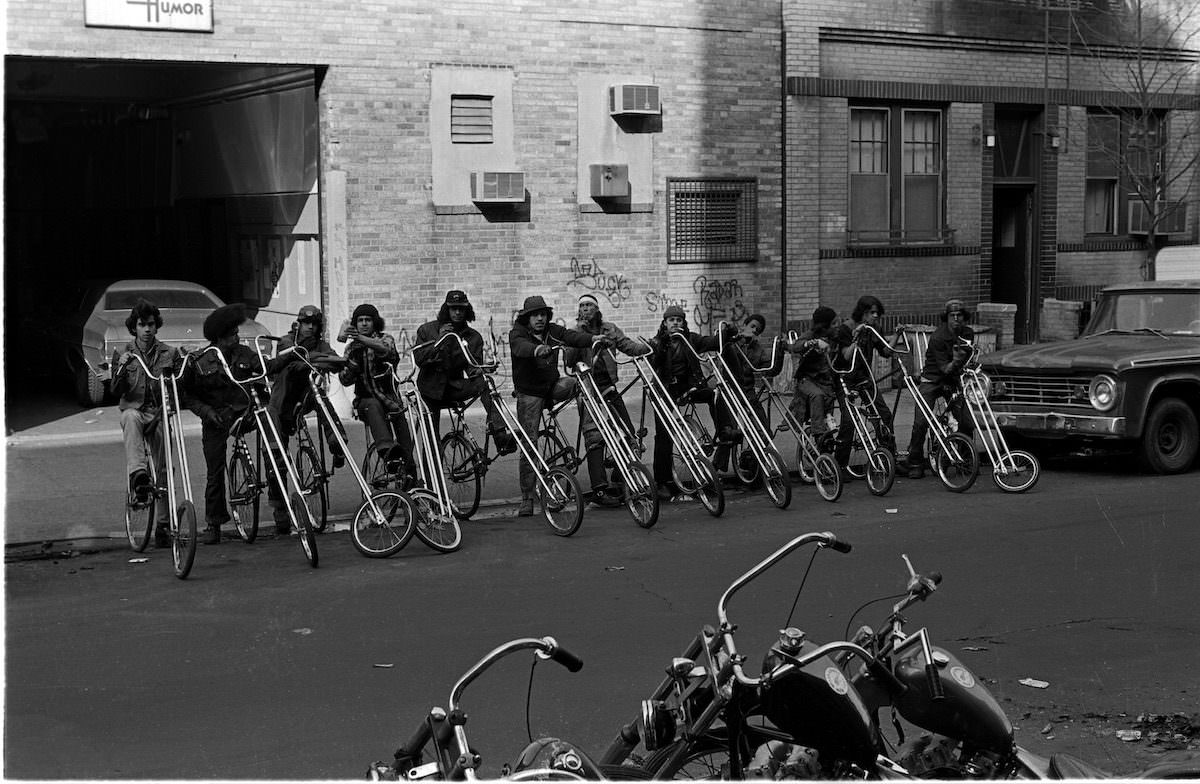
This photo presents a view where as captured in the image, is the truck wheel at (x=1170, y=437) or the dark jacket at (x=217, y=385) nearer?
the dark jacket at (x=217, y=385)

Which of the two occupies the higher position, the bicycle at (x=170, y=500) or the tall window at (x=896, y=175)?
the tall window at (x=896, y=175)

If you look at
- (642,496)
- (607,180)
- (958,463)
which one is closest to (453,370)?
(642,496)

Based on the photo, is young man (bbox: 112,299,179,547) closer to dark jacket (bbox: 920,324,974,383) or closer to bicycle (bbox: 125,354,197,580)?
bicycle (bbox: 125,354,197,580)

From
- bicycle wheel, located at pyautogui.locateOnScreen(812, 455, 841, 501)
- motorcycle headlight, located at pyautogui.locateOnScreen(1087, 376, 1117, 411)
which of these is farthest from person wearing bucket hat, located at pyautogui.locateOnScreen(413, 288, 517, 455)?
motorcycle headlight, located at pyautogui.locateOnScreen(1087, 376, 1117, 411)

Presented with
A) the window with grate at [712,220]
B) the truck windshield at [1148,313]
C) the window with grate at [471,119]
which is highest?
the window with grate at [471,119]

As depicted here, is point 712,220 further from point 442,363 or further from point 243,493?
point 243,493

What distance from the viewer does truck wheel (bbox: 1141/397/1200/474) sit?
13992mm

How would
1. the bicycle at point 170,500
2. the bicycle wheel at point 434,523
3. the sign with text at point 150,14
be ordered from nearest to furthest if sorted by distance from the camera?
the bicycle at point 170,500 < the bicycle wheel at point 434,523 < the sign with text at point 150,14

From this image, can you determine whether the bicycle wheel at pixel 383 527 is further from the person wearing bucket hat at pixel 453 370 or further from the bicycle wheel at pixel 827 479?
the bicycle wheel at pixel 827 479

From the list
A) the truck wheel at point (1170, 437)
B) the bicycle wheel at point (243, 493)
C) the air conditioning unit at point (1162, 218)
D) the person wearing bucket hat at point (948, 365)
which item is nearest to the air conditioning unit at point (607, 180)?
the person wearing bucket hat at point (948, 365)

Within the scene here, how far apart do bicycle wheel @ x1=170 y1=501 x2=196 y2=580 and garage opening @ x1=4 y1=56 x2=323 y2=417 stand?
8.53 m

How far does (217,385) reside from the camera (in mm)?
11008

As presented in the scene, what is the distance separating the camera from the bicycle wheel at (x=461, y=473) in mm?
12188

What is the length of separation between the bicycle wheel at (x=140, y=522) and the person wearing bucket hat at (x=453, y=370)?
2.39 m
